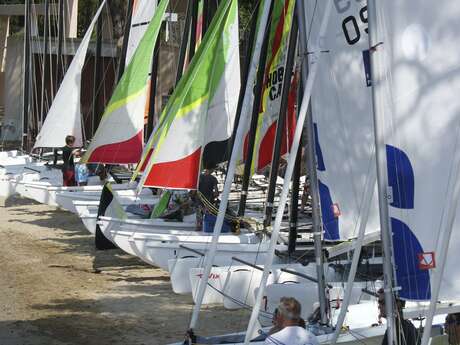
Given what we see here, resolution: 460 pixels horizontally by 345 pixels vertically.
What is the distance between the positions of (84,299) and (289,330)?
5562 mm

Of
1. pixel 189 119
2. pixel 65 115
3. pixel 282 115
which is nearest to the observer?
pixel 189 119

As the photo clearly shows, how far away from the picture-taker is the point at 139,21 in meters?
17.2

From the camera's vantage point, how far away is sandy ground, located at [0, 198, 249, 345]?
9609mm

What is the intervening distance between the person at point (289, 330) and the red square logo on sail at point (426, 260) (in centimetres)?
82

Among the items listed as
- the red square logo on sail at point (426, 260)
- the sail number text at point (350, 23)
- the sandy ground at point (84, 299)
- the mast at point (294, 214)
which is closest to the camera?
the red square logo on sail at point (426, 260)

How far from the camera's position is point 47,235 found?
52.9 feet

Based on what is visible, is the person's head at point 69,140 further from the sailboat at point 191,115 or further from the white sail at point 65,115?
the sailboat at point 191,115

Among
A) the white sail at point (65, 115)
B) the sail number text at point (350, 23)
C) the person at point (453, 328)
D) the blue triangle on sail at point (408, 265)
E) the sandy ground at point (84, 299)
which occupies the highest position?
the sail number text at point (350, 23)

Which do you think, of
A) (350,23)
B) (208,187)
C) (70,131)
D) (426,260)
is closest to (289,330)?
(426,260)

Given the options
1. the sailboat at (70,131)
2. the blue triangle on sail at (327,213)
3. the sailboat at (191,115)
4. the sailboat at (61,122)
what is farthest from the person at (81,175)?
the blue triangle on sail at (327,213)

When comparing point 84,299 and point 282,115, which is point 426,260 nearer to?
point 282,115

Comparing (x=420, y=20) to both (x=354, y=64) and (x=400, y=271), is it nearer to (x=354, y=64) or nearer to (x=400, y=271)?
(x=400, y=271)

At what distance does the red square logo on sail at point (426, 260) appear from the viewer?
5.80 m

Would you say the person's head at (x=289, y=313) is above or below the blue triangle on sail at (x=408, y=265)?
below
